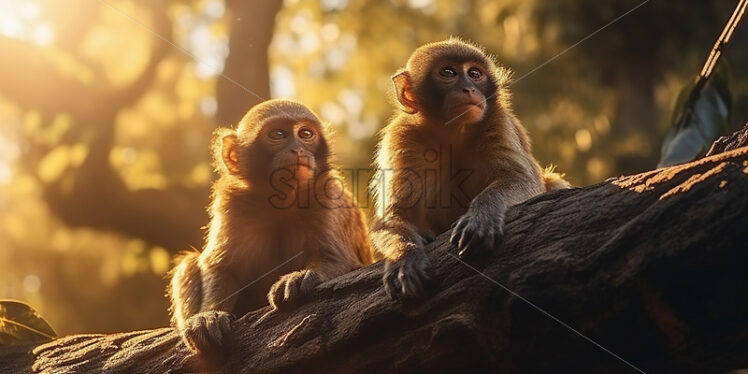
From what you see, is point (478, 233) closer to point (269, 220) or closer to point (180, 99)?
point (269, 220)

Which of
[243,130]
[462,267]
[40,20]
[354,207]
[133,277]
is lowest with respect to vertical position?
[462,267]

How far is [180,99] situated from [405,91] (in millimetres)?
9520

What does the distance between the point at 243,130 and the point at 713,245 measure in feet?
18.1

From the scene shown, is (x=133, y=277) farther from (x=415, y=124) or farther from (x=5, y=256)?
(x=415, y=124)

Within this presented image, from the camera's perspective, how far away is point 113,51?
14.4m

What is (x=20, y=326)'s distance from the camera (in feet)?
25.8

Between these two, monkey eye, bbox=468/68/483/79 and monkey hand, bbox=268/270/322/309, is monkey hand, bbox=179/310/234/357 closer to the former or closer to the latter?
monkey hand, bbox=268/270/322/309

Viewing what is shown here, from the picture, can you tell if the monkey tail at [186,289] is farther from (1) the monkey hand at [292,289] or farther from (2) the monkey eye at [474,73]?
(2) the monkey eye at [474,73]

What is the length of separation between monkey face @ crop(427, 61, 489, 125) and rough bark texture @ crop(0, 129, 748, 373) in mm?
1902

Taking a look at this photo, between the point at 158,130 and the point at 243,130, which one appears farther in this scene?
the point at 158,130

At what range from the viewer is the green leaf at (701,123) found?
8.02 meters

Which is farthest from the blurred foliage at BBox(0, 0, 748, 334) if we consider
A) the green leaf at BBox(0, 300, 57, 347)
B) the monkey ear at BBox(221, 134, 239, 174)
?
the green leaf at BBox(0, 300, 57, 347)

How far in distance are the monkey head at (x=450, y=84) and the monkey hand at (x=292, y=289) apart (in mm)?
2079

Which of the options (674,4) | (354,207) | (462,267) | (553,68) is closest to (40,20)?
(354,207)
